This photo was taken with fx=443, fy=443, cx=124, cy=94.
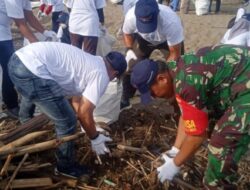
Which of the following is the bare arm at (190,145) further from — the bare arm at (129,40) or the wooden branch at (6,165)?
the bare arm at (129,40)

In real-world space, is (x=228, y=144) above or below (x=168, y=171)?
above

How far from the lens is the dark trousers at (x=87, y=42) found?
21.6 ft

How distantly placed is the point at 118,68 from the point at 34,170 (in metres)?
1.18

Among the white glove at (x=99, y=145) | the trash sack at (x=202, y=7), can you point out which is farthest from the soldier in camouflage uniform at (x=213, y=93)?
the trash sack at (x=202, y=7)

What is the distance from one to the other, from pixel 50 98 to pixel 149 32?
5.96 ft

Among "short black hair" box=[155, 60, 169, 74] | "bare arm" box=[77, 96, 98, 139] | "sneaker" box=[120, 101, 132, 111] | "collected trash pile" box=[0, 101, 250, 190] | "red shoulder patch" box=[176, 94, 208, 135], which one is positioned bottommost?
"sneaker" box=[120, 101, 132, 111]

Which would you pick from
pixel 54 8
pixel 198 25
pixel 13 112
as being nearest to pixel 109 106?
pixel 13 112

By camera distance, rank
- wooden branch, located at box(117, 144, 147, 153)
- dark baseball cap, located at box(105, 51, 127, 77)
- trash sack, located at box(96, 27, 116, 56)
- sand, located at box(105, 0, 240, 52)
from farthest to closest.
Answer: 1. sand, located at box(105, 0, 240, 52)
2. trash sack, located at box(96, 27, 116, 56)
3. wooden branch, located at box(117, 144, 147, 153)
4. dark baseball cap, located at box(105, 51, 127, 77)

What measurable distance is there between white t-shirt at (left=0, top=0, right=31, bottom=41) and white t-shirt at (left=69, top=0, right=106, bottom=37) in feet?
4.14

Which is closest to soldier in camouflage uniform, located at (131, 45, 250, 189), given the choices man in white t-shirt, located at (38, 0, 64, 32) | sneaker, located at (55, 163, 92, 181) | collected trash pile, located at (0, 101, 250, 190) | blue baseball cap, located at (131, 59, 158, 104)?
blue baseball cap, located at (131, 59, 158, 104)

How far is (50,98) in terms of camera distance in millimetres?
3822

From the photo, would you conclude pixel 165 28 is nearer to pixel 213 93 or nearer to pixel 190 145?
pixel 213 93

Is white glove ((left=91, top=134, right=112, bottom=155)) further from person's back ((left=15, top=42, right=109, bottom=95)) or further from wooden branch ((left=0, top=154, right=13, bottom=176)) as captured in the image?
wooden branch ((left=0, top=154, right=13, bottom=176))

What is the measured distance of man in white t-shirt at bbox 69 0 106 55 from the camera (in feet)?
21.5
